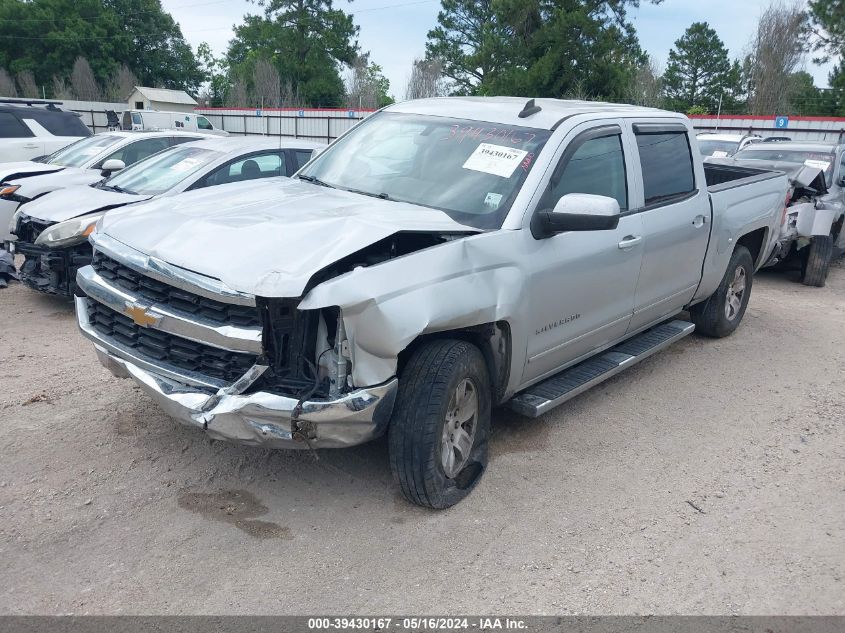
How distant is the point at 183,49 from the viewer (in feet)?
220

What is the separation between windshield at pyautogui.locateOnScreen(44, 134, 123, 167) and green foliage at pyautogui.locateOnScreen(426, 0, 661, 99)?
2829 centimetres

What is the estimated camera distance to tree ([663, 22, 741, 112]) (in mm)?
56656

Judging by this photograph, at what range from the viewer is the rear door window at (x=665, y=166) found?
5196 millimetres

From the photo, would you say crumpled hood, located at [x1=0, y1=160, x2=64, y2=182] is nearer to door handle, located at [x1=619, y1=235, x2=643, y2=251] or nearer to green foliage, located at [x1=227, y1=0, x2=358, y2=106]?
door handle, located at [x1=619, y1=235, x2=643, y2=251]

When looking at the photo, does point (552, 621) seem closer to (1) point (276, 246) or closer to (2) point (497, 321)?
(2) point (497, 321)

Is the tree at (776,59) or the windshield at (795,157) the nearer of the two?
the windshield at (795,157)

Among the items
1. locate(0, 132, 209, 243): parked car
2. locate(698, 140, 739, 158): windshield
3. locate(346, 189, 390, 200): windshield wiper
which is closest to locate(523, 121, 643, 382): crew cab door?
locate(346, 189, 390, 200): windshield wiper

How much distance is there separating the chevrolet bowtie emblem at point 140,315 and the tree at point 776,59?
39.2 m

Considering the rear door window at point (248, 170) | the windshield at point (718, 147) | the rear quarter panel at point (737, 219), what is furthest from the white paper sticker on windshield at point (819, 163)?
the rear door window at point (248, 170)

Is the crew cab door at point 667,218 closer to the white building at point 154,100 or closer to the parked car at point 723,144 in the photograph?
the parked car at point 723,144

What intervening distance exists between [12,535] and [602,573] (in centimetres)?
270

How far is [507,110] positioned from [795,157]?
866cm

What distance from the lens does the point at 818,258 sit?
9852 mm

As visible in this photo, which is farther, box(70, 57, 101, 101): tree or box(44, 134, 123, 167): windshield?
box(70, 57, 101, 101): tree
